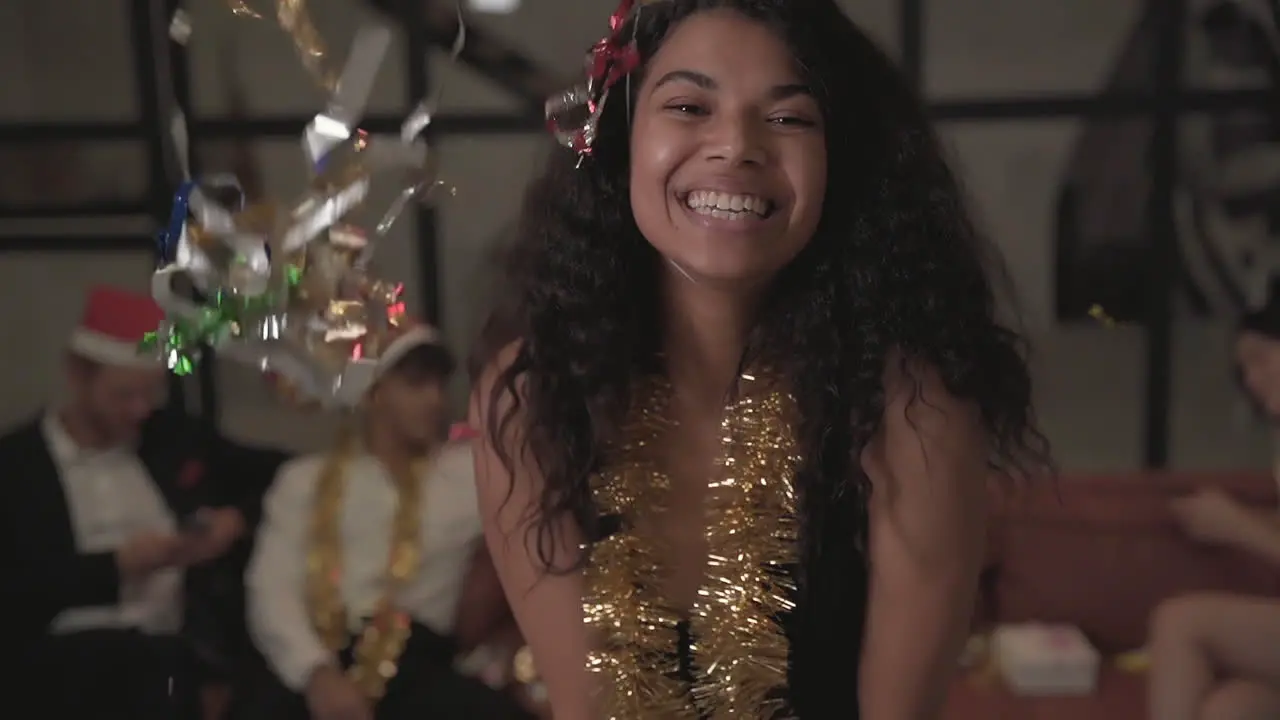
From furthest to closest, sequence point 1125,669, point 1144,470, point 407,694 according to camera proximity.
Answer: point 1144,470 → point 1125,669 → point 407,694

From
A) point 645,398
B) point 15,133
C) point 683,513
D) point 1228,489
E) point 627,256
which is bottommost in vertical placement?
point 1228,489

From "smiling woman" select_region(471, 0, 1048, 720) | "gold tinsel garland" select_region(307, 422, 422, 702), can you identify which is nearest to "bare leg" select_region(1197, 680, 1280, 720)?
"smiling woman" select_region(471, 0, 1048, 720)

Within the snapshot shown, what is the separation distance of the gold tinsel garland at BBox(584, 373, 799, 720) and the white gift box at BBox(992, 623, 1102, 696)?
94 cm

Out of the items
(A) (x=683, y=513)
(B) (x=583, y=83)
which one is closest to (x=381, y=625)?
(A) (x=683, y=513)

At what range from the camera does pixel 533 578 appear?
97 cm

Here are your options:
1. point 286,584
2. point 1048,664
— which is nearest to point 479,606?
point 286,584

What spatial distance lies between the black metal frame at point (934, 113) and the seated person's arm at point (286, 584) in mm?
408

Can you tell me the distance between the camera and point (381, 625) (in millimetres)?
1710

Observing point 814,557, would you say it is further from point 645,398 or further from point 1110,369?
point 1110,369

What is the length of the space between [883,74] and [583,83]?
0.25 metres

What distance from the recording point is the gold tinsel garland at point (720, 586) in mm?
918

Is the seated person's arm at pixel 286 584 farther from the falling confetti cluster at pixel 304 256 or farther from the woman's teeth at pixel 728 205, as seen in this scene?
the woman's teeth at pixel 728 205

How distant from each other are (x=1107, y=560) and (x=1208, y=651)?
0.21 metres

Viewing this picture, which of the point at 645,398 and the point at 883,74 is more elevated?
the point at 883,74
